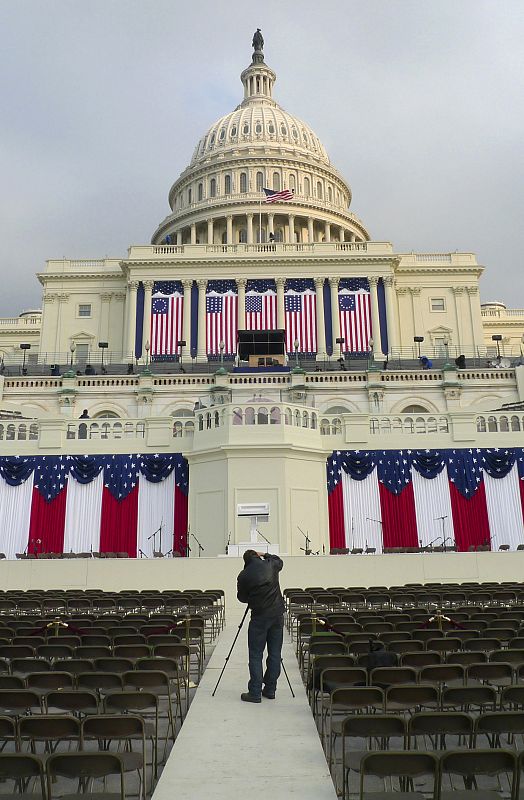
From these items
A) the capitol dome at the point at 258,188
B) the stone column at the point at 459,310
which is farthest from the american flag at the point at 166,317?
the stone column at the point at 459,310

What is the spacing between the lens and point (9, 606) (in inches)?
637

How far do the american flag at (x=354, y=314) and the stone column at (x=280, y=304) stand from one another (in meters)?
5.46

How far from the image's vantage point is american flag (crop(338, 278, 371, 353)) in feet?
221

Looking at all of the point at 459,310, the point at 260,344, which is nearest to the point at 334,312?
the point at 260,344

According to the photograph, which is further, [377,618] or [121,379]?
[121,379]

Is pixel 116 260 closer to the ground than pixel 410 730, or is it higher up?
higher up

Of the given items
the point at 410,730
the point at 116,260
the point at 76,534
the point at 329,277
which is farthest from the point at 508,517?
the point at 116,260

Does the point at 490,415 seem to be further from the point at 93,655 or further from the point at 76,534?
the point at 93,655

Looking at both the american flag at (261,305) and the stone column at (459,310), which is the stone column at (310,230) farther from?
the american flag at (261,305)

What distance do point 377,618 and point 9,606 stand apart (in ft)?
27.8

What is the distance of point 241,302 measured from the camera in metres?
69.8

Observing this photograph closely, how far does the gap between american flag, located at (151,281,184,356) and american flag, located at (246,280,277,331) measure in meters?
6.55

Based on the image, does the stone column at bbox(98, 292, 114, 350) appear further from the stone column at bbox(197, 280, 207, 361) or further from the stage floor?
the stage floor

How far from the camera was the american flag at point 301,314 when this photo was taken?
67.0 meters
